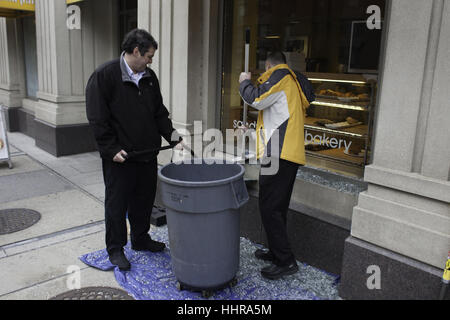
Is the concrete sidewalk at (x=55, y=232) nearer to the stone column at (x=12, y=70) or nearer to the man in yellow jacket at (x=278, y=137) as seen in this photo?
the man in yellow jacket at (x=278, y=137)

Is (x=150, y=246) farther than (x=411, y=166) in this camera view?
Yes

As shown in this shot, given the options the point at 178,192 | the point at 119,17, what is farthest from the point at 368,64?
the point at 119,17

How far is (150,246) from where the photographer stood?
168 inches

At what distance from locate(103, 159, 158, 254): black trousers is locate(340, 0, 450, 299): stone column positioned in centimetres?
201

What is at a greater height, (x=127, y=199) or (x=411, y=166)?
(x=411, y=166)

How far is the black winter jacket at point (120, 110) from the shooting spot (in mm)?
3596

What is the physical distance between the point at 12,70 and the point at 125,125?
8.33 m

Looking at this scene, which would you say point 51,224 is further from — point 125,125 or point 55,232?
point 125,125

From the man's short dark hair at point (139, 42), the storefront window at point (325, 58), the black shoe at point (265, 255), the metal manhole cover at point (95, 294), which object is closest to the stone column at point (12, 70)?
the storefront window at point (325, 58)

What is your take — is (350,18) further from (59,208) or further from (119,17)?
(119,17)

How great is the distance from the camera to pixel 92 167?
7320mm

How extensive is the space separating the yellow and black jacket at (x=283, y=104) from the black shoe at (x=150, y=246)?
→ 1.58 m

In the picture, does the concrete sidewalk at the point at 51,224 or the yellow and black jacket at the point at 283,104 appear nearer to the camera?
the yellow and black jacket at the point at 283,104

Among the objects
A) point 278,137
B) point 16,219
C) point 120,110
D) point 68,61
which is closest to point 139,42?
point 120,110
